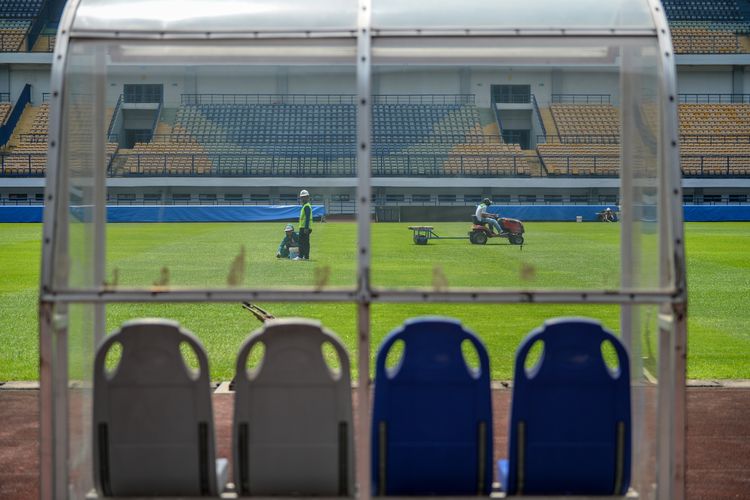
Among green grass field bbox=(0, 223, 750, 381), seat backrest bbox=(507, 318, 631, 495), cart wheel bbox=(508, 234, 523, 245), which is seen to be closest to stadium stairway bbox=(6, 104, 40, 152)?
green grass field bbox=(0, 223, 750, 381)

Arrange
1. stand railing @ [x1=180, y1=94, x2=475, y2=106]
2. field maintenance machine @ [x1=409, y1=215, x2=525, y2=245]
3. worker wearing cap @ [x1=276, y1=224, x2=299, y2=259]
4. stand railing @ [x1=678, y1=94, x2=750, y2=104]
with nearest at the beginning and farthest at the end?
1. stand railing @ [x1=180, y1=94, x2=475, y2=106]
2. worker wearing cap @ [x1=276, y1=224, x2=299, y2=259]
3. field maintenance machine @ [x1=409, y1=215, x2=525, y2=245]
4. stand railing @ [x1=678, y1=94, x2=750, y2=104]

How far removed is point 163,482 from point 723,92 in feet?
158

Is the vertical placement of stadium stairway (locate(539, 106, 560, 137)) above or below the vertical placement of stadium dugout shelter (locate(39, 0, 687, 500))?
above

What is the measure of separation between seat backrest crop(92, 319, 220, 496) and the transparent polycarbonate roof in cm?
130

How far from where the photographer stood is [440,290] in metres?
3.75

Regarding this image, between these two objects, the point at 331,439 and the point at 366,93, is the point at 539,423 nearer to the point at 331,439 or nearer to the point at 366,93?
the point at 331,439

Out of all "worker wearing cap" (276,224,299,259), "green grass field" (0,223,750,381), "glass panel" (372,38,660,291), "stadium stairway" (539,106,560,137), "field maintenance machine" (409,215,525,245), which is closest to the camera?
"glass panel" (372,38,660,291)

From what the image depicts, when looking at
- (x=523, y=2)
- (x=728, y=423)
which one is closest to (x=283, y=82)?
(x=523, y=2)

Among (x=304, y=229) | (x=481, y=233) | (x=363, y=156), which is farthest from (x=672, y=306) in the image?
(x=481, y=233)

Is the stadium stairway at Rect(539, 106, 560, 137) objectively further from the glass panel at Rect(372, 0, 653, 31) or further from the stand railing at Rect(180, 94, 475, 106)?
the glass panel at Rect(372, 0, 653, 31)

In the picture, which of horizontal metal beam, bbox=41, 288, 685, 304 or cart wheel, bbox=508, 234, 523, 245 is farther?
cart wheel, bbox=508, 234, 523, 245

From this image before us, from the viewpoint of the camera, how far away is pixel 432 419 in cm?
382

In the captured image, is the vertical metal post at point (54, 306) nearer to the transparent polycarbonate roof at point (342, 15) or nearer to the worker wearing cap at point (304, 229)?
the transparent polycarbonate roof at point (342, 15)

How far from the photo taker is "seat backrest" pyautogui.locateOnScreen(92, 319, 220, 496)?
12.4ft
